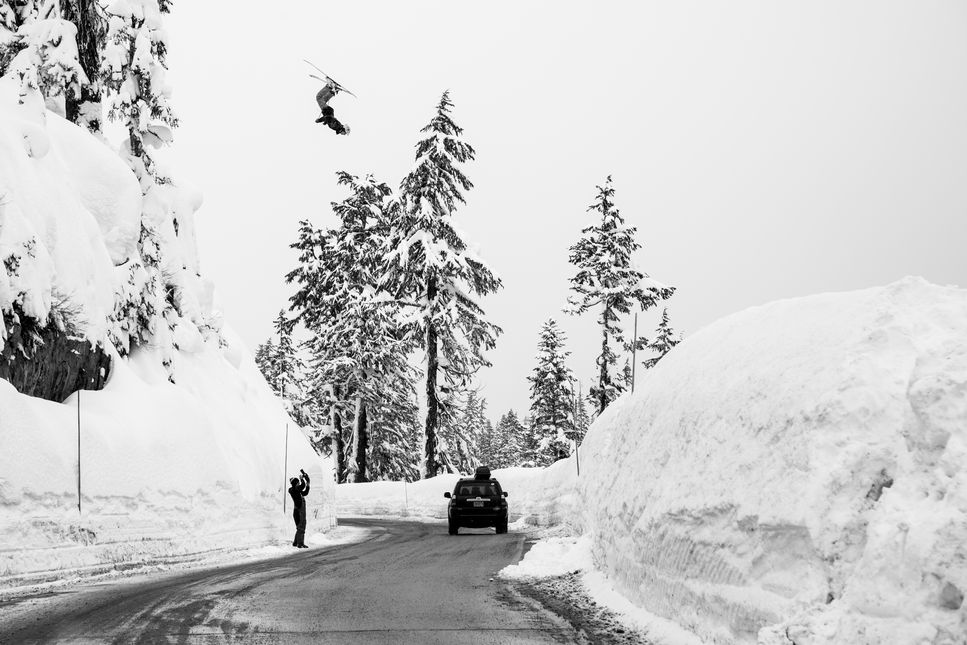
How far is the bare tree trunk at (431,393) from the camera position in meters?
34.6

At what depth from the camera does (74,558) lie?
13102mm

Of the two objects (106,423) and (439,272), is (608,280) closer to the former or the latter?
(439,272)

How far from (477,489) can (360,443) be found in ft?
62.4

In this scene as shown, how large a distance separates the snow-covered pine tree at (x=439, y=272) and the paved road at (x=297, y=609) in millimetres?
21555

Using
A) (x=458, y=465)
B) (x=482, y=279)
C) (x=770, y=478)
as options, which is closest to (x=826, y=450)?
(x=770, y=478)

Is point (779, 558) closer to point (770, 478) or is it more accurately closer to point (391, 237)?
→ point (770, 478)

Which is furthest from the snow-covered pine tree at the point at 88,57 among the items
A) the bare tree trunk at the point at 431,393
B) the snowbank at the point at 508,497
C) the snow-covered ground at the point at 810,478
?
the bare tree trunk at the point at 431,393

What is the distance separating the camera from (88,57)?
19.5m

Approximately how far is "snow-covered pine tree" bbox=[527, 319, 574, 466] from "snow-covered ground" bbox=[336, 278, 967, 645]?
1779 inches

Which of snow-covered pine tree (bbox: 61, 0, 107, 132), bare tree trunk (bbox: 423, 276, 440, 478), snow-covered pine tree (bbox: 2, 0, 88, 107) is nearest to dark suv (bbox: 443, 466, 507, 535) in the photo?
bare tree trunk (bbox: 423, 276, 440, 478)

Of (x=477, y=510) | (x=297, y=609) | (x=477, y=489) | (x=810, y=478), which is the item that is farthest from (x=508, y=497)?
(x=810, y=478)

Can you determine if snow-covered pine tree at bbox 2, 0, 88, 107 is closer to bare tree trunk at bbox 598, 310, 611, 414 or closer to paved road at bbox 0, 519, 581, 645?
paved road at bbox 0, 519, 581, 645

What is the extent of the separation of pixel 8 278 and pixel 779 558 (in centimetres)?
1280

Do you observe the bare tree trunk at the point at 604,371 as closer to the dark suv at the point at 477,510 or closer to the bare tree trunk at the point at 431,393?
the bare tree trunk at the point at 431,393
